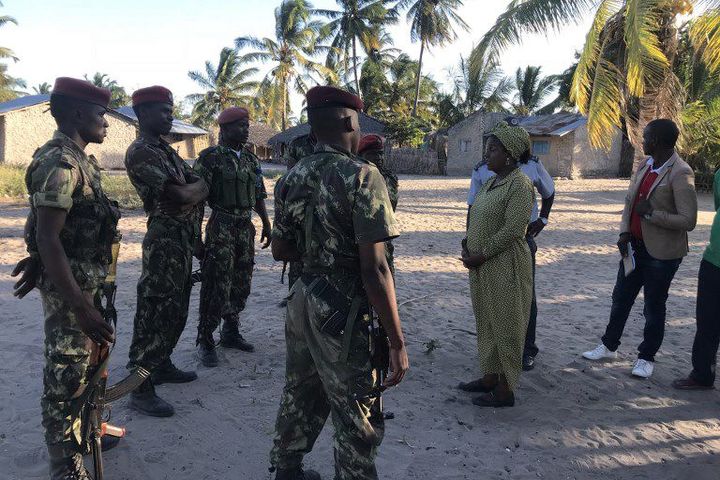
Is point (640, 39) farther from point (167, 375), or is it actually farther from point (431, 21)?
point (431, 21)

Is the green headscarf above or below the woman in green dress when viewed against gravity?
above

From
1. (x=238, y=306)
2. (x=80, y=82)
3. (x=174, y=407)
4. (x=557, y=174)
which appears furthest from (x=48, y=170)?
(x=557, y=174)

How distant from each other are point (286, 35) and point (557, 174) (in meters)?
20.1

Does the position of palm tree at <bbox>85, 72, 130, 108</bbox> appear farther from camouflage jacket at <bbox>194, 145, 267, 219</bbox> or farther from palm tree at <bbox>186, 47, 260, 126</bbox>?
camouflage jacket at <bbox>194, 145, 267, 219</bbox>

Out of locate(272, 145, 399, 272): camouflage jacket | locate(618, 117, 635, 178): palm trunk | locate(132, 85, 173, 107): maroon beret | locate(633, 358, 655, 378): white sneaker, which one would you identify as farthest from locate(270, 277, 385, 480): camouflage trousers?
locate(618, 117, 635, 178): palm trunk

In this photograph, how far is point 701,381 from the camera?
3.68 metres

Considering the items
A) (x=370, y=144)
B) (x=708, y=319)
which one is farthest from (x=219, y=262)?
(x=708, y=319)

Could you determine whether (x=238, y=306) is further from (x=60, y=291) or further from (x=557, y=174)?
(x=557, y=174)

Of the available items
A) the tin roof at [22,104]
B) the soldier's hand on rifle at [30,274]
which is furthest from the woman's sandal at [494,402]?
the tin roof at [22,104]

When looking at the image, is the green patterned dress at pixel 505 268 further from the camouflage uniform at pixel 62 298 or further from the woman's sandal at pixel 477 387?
the camouflage uniform at pixel 62 298

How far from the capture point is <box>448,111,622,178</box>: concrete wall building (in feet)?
91.3

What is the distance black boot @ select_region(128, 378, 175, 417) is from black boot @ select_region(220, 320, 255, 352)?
1.04m

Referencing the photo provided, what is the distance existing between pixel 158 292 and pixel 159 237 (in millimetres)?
342

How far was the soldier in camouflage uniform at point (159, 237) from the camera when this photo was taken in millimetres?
3066
